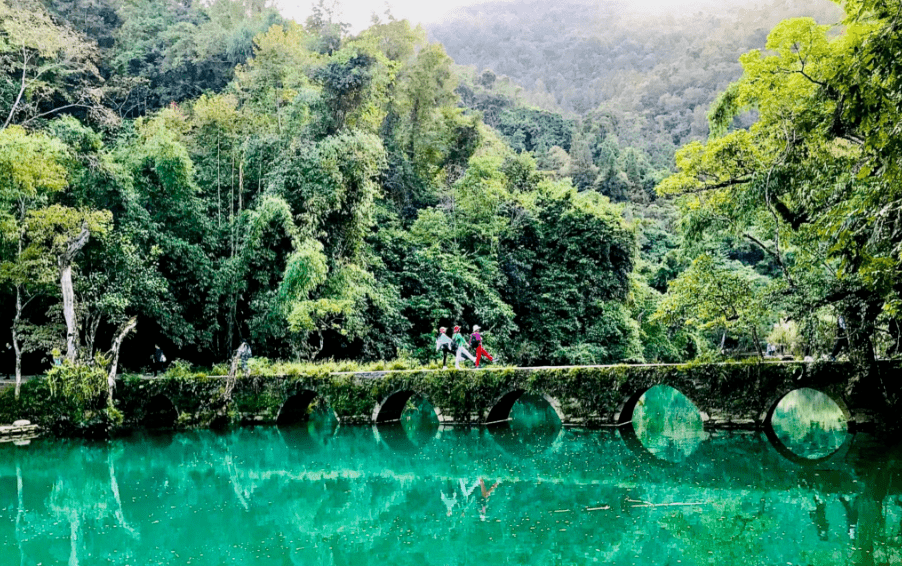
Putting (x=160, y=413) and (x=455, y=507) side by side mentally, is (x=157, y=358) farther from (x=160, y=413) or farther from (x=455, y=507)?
(x=455, y=507)

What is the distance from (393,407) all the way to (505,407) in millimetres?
3561

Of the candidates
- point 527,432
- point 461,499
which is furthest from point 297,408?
point 461,499

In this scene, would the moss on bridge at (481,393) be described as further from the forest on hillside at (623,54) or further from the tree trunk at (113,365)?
the forest on hillside at (623,54)

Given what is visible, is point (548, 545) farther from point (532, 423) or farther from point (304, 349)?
point (304, 349)

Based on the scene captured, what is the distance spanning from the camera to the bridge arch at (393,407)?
21.8 meters

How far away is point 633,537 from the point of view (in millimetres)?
9695

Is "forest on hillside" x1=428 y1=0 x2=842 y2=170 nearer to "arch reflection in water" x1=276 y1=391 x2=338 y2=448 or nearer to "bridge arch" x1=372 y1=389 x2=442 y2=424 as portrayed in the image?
"arch reflection in water" x1=276 y1=391 x2=338 y2=448

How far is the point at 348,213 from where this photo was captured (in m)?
27.5

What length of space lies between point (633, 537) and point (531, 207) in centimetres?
2485

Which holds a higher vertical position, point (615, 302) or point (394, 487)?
point (615, 302)

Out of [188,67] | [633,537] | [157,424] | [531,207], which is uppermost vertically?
[188,67]

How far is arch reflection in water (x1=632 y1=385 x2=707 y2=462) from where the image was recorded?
1702 centimetres

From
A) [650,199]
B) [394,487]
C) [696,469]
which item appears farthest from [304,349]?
[650,199]

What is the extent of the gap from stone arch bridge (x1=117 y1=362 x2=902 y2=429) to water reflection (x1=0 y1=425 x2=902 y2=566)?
3.46 ft
